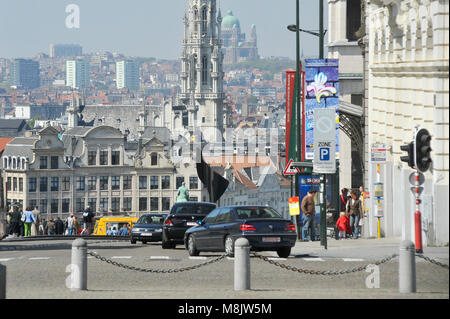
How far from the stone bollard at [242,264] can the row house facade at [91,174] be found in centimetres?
12190

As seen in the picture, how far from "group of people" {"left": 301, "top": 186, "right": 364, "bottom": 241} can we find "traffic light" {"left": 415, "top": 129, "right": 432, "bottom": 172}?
465 inches

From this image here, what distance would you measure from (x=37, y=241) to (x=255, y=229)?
1520 cm

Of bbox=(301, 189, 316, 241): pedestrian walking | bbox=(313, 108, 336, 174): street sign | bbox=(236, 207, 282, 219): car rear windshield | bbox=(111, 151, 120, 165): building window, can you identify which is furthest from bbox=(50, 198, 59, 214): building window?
bbox=(236, 207, 282, 219): car rear windshield

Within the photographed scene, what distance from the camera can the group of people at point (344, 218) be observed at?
35625 millimetres

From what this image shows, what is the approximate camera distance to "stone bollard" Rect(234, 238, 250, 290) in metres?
20.7

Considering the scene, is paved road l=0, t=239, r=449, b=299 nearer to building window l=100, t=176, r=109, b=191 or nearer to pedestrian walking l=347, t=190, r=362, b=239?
pedestrian walking l=347, t=190, r=362, b=239

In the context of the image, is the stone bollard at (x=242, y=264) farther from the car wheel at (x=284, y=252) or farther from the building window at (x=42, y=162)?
the building window at (x=42, y=162)

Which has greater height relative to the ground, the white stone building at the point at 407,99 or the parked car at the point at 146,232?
the white stone building at the point at 407,99

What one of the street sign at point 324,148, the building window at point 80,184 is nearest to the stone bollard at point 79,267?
the street sign at point 324,148

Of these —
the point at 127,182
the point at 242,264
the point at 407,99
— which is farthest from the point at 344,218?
the point at 127,182

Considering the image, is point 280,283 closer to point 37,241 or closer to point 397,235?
point 397,235

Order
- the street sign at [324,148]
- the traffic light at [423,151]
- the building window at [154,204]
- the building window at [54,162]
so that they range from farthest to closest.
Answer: the building window at [154,204] < the building window at [54,162] < the street sign at [324,148] < the traffic light at [423,151]

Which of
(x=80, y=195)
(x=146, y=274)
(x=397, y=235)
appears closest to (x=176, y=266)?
(x=146, y=274)

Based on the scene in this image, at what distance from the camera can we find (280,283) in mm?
22516
